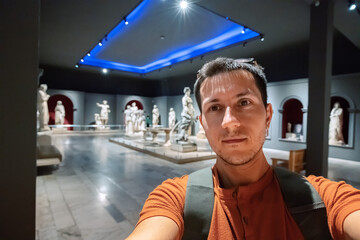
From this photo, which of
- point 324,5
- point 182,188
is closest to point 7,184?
point 182,188

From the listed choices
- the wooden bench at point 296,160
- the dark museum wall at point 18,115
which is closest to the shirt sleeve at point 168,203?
the dark museum wall at point 18,115

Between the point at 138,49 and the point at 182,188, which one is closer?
the point at 182,188

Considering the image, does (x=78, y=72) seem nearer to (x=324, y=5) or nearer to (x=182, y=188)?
(x=324, y=5)

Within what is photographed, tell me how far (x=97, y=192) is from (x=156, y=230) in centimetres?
367

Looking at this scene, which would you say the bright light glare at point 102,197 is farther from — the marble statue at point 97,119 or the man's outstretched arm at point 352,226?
the marble statue at point 97,119

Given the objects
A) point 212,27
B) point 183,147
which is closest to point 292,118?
point 212,27

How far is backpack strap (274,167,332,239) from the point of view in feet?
2.96

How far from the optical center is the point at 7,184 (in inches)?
63.4

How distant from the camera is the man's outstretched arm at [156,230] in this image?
32.9 inches

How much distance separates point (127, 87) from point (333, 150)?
18.9m

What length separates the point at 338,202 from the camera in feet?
3.06

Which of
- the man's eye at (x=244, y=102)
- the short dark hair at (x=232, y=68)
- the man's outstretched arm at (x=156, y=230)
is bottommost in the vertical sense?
the man's outstretched arm at (x=156, y=230)

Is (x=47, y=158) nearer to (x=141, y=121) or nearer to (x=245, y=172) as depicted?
(x=245, y=172)

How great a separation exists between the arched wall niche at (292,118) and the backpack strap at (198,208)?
10.2 m
